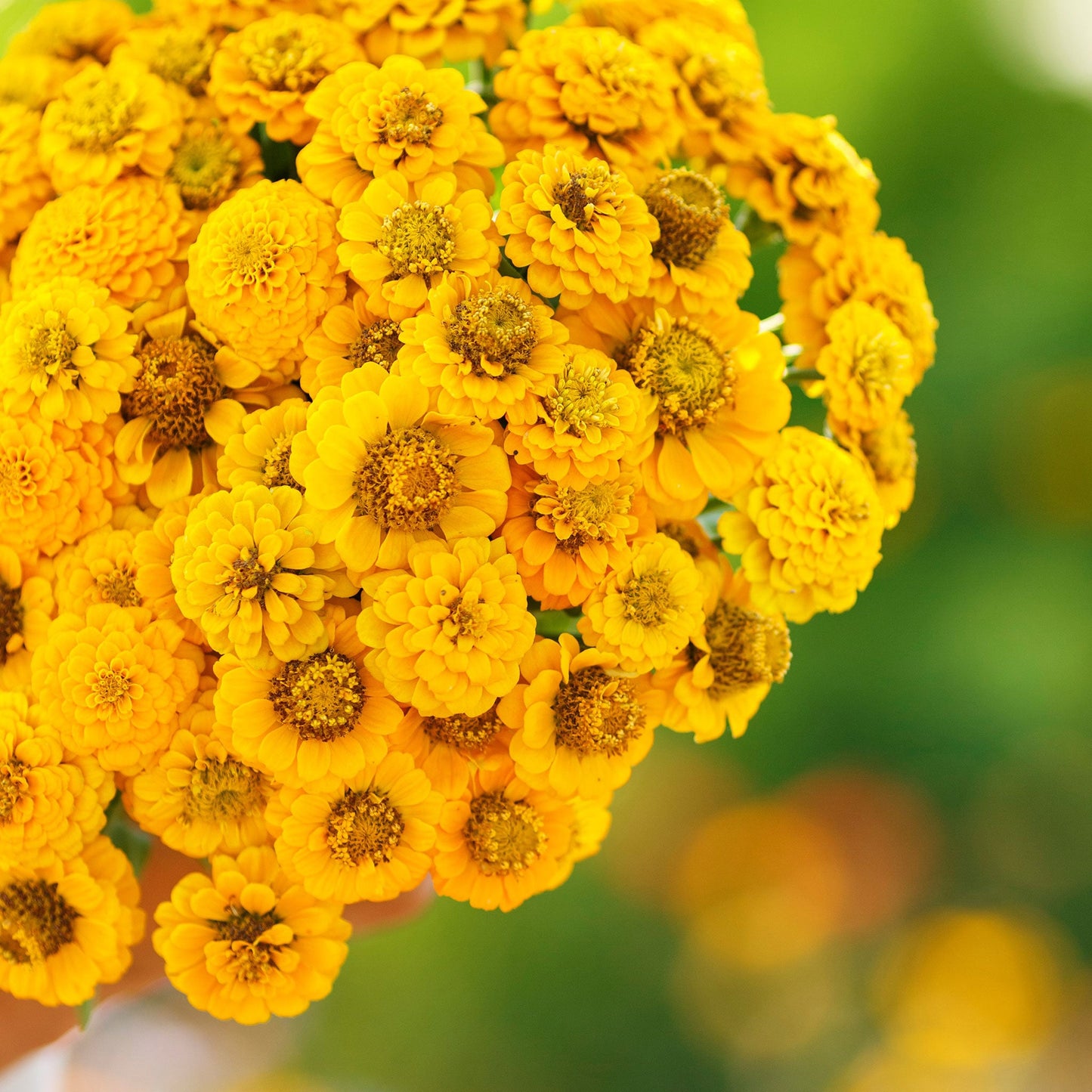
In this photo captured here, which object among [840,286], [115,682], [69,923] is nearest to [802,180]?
[840,286]

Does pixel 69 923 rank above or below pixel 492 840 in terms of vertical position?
below

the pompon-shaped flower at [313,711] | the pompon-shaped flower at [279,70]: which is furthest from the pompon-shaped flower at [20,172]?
the pompon-shaped flower at [313,711]

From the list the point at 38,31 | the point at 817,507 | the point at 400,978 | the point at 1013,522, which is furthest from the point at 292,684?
the point at 1013,522

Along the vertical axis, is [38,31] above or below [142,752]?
above

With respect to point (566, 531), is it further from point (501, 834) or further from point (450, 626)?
point (501, 834)

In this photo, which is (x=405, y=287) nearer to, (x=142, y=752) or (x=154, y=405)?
(x=154, y=405)

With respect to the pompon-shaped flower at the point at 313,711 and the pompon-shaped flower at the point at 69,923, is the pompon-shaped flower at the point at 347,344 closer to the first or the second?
the pompon-shaped flower at the point at 313,711

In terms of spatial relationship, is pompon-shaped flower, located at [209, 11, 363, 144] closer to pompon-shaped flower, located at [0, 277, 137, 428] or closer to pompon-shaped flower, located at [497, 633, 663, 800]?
pompon-shaped flower, located at [0, 277, 137, 428]
